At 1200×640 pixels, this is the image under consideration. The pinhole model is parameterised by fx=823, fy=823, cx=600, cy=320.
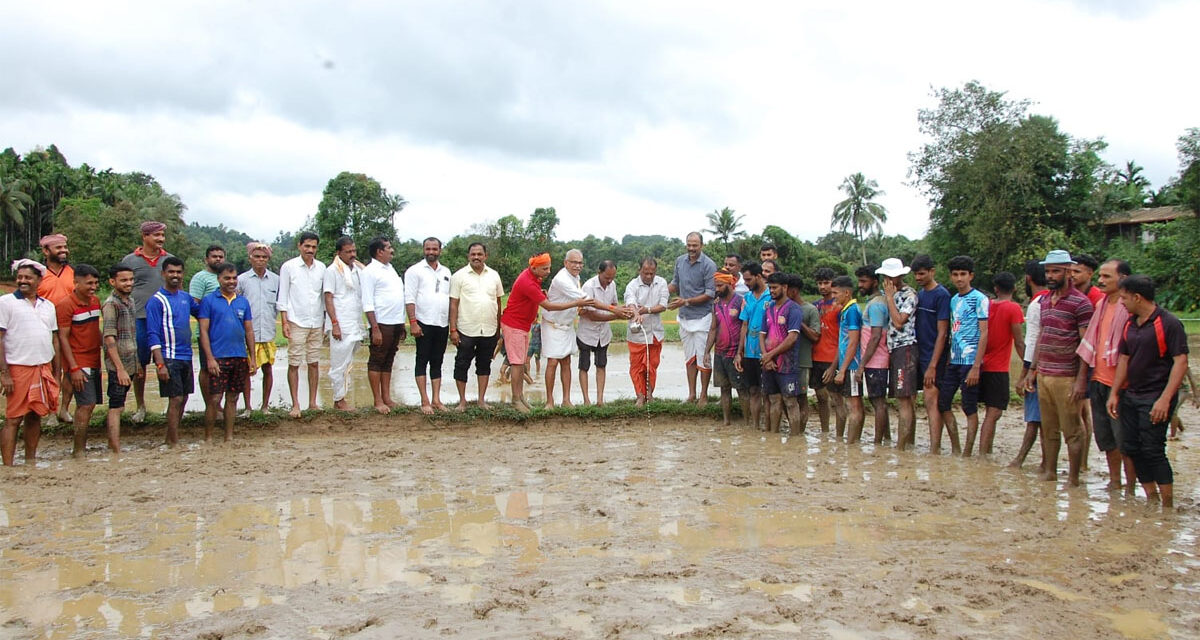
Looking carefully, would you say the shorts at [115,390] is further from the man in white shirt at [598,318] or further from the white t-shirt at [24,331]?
the man in white shirt at [598,318]

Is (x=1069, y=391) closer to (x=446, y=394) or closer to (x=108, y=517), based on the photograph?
(x=108, y=517)

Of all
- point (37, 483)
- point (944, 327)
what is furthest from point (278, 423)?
point (944, 327)

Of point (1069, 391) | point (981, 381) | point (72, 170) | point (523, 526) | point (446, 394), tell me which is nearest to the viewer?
point (523, 526)

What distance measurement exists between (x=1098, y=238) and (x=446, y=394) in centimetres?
4040

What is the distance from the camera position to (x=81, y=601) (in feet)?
13.4

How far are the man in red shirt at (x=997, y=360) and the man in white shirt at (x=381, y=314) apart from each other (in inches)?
243

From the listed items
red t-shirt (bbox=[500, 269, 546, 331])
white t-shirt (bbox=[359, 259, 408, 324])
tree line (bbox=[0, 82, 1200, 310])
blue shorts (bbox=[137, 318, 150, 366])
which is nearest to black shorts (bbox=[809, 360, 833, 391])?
red t-shirt (bbox=[500, 269, 546, 331])

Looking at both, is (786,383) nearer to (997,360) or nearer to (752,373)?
(752,373)

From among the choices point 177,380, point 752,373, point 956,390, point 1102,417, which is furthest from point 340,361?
point 1102,417

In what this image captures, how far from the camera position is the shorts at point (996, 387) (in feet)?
24.5

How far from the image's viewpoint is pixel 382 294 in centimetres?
951

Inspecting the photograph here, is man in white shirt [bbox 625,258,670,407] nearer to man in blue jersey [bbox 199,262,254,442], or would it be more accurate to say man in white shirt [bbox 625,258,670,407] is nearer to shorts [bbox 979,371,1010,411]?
shorts [bbox 979,371,1010,411]

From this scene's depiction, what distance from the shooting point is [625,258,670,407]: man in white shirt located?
10.0 metres

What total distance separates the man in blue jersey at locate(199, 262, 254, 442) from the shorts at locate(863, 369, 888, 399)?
20.8 feet
